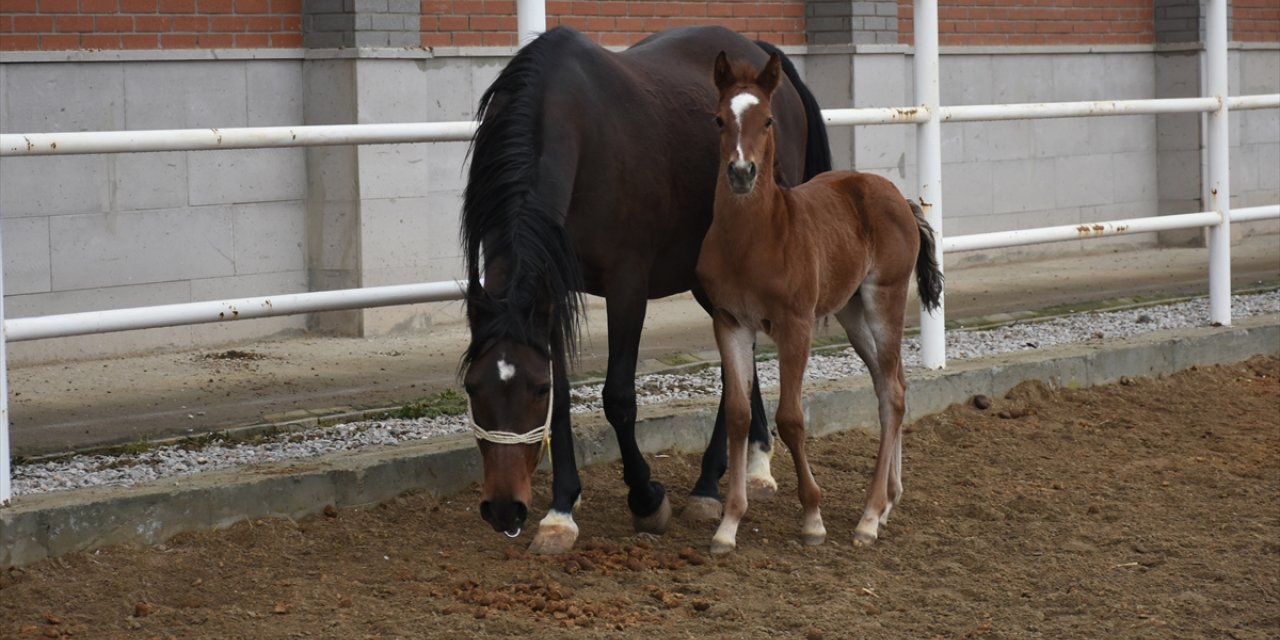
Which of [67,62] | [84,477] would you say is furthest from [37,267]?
[84,477]

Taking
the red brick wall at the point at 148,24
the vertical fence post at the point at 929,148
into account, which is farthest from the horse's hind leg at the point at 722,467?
the red brick wall at the point at 148,24

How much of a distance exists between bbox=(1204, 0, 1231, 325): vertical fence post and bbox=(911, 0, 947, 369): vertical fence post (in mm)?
2002

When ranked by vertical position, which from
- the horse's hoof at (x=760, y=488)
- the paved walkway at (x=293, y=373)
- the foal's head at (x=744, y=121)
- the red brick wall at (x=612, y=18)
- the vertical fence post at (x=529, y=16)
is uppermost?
the red brick wall at (x=612, y=18)

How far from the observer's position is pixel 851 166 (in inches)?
458

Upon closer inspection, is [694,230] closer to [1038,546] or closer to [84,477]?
[1038,546]

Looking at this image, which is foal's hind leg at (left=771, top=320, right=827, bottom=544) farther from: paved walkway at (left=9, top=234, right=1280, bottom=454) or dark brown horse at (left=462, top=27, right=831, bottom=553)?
paved walkway at (left=9, top=234, right=1280, bottom=454)

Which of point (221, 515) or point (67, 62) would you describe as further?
point (67, 62)

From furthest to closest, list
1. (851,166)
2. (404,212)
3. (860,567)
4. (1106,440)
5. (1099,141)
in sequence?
(1099,141)
(851,166)
(404,212)
(1106,440)
(860,567)

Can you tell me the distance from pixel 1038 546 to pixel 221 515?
252 cm

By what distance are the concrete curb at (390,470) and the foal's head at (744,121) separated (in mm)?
1480

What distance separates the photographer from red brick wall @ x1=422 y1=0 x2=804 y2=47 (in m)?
9.80

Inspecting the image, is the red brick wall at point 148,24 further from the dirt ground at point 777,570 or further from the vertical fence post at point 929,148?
the dirt ground at point 777,570

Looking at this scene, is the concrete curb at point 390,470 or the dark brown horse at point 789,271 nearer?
the concrete curb at point 390,470

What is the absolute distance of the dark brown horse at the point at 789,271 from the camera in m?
4.70
